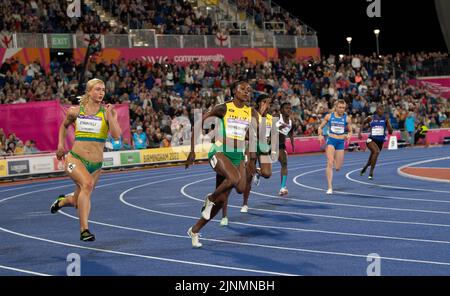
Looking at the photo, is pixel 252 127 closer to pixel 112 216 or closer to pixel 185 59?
pixel 112 216

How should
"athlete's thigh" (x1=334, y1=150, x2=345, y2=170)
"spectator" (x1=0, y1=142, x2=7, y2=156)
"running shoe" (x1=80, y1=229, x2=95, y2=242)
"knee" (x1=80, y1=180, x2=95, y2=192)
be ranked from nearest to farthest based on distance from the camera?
"running shoe" (x1=80, y1=229, x2=95, y2=242), "knee" (x1=80, y1=180, x2=95, y2=192), "athlete's thigh" (x1=334, y1=150, x2=345, y2=170), "spectator" (x1=0, y1=142, x2=7, y2=156)

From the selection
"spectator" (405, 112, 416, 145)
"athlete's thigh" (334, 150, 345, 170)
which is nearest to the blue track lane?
"athlete's thigh" (334, 150, 345, 170)

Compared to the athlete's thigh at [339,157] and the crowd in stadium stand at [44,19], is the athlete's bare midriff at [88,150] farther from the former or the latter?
the crowd in stadium stand at [44,19]

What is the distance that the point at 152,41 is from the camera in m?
40.2

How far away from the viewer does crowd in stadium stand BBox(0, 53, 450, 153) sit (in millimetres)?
31625

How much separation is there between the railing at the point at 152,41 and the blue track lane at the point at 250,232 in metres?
16.0

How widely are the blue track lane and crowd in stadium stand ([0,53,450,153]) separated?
10.6 m

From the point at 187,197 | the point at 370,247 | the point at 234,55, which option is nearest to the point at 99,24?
the point at 234,55

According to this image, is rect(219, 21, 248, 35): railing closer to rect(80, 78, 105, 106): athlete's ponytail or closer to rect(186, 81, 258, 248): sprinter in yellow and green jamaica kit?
rect(186, 81, 258, 248): sprinter in yellow and green jamaica kit

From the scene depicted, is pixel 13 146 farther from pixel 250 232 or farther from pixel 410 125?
pixel 410 125

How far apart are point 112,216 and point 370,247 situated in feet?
20.7

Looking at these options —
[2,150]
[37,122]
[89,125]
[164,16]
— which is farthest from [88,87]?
[164,16]

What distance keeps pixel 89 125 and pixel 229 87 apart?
25243 mm

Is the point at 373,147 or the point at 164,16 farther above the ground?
the point at 164,16
